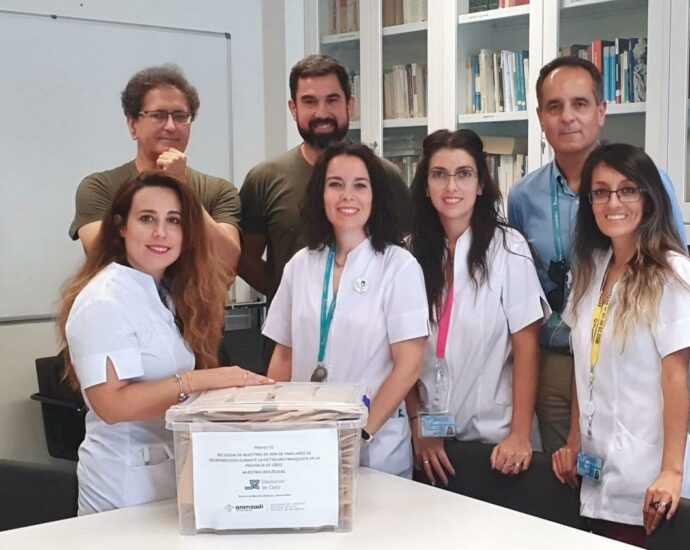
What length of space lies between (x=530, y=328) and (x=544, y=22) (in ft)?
5.06

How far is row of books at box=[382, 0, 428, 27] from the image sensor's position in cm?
374

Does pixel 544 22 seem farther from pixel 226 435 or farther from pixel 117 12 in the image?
pixel 226 435

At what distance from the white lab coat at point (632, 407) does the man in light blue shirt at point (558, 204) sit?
414 millimetres

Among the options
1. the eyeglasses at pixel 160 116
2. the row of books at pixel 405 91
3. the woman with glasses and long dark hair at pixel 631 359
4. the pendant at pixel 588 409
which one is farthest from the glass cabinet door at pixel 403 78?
the pendant at pixel 588 409

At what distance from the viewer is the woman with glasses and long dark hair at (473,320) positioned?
2246 mm

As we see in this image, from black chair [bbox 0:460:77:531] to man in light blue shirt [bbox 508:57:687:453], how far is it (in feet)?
4.21

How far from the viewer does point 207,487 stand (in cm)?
156

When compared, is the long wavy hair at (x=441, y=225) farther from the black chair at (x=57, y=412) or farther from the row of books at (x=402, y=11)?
the black chair at (x=57, y=412)

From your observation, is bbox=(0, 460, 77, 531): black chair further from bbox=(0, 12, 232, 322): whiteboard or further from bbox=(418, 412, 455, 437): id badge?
bbox=(0, 12, 232, 322): whiteboard

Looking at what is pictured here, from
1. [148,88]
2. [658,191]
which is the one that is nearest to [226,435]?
[658,191]

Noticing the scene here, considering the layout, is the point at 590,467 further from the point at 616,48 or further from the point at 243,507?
the point at 616,48

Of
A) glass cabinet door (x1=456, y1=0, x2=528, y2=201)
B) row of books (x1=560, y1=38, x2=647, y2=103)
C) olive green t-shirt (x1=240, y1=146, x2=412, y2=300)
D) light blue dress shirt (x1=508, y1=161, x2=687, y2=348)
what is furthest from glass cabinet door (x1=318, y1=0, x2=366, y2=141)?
light blue dress shirt (x1=508, y1=161, x2=687, y2=348)

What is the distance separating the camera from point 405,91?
3830 mm

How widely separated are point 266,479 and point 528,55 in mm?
2362
